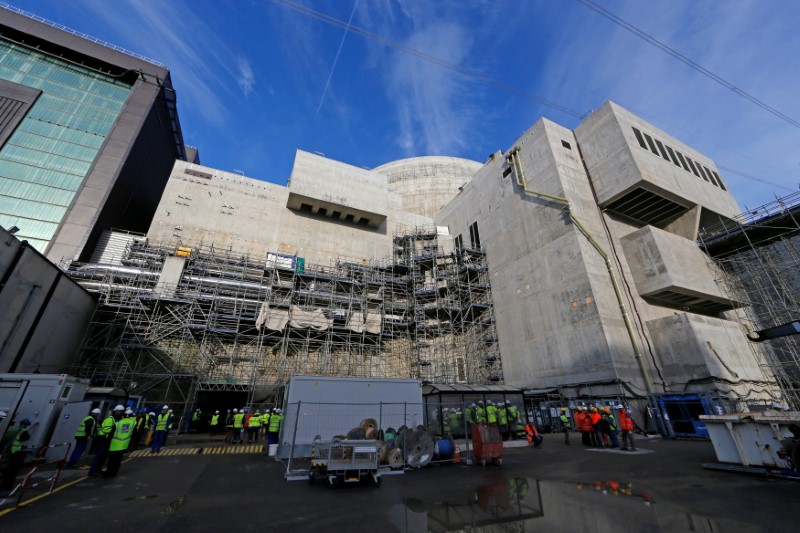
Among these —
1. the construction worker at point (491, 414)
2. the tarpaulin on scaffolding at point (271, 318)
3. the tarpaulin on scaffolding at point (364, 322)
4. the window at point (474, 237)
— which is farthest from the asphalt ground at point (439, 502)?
the window at point (474, 237)

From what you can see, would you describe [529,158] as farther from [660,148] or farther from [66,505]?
[66,505]

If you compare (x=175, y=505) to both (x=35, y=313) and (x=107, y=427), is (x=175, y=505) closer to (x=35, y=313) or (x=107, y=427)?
(x=107, y=427)

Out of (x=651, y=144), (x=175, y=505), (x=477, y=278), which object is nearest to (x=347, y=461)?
(x=175, y=505)

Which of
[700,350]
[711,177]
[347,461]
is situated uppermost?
[711,177]

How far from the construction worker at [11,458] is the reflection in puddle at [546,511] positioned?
24.3 feet

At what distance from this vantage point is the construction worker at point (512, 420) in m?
15.2

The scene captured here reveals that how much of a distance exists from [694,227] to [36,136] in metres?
51.8

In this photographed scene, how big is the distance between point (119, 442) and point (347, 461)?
5629 mm

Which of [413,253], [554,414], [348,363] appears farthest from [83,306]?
[554,414]

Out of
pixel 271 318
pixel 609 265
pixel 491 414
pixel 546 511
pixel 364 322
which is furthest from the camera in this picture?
pixel 364 322

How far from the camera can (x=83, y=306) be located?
64.1 ft

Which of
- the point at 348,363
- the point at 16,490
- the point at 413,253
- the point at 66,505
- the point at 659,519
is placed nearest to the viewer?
the point at 659,519

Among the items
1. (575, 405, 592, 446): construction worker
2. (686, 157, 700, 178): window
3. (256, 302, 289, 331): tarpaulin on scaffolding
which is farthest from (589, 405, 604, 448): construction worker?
(686, 157, 700, 178): window

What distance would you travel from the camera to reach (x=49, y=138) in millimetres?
27000
